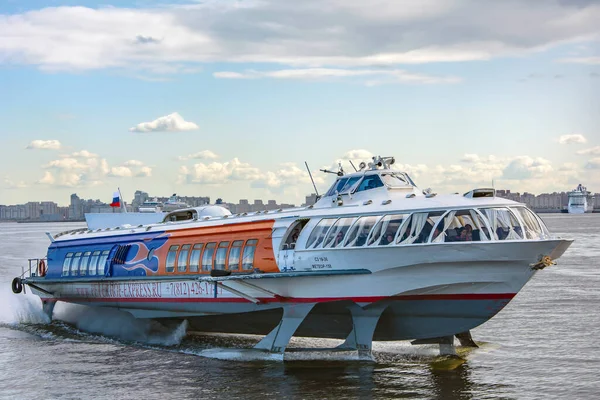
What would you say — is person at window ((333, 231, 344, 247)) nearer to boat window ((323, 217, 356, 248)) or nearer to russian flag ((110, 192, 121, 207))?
boat window ((323, 217, 356, 248))

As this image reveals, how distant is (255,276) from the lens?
2342 centimetres

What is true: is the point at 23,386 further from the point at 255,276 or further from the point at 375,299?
the point at 375,299

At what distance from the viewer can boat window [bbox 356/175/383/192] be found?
24438mm

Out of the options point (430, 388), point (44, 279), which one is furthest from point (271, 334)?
point (44, 279)

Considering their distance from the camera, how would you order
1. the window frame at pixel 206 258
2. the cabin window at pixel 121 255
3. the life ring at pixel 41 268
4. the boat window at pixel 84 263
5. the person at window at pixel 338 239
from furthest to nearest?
the life ring at pixel 41 268 < the boat window at pixel 84 263 < the cabin window at pixel 121 255 < the window frame at pixel 206 258 < the person at window at pixel 338 239

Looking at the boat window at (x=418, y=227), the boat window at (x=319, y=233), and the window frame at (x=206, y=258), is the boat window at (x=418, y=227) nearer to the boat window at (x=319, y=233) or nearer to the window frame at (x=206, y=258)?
the boat window at (x=319, y=233)

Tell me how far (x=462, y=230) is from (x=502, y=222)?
3.49 ft

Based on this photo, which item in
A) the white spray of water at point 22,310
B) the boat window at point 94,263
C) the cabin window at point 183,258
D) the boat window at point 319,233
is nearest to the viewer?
the boat window at point 319,233

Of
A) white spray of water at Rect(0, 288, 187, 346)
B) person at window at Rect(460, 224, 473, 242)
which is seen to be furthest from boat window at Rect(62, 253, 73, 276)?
person at window at Rect(460, 224, 473, 242)

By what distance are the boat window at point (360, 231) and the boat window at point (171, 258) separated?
25.4 ft

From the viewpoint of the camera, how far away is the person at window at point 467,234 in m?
20.6

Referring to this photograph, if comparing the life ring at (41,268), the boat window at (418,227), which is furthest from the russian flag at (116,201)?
the boat window at (418,227)

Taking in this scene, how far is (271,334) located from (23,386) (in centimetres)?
729

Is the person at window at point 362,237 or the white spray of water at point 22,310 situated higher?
the person at window at point 362,237
